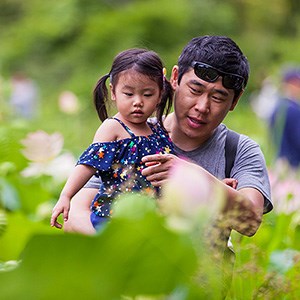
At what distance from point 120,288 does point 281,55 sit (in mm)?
14719

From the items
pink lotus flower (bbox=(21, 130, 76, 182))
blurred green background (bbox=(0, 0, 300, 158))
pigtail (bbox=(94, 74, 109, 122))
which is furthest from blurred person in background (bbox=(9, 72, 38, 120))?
pigtail (bbox=(94, 74, 109, 122))

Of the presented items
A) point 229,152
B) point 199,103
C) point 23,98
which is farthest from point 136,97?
point 23,98

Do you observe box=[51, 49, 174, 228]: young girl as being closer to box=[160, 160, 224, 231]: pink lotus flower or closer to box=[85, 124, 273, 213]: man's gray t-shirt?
box=[85, 124, 273, 213]: man's gray t-shirt

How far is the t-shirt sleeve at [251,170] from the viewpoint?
1.79 m

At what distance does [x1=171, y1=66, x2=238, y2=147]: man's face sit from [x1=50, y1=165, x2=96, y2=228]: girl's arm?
0.26 m

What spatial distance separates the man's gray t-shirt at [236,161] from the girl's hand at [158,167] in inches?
12.2

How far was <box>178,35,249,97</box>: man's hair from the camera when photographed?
179 cm

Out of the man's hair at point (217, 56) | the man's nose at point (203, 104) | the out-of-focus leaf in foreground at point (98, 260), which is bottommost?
the out-of-focus leaf in foreground at point (98, 260)

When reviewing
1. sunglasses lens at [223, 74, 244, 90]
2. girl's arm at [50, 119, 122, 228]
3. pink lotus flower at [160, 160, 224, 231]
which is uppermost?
sunglasses lens at [223, 74, 244, 90]

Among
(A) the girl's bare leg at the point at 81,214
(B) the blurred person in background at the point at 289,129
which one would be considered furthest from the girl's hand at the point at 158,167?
(B) the blurred person in background at the point at 289,129

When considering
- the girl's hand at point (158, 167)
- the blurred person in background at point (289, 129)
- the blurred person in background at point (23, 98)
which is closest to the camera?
the girl's hand at point (158, 167)

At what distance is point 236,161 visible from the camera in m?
1.85

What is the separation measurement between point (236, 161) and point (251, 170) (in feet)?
0.14

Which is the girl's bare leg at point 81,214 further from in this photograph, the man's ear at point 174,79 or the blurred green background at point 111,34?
the blurred green background at point 111,34
